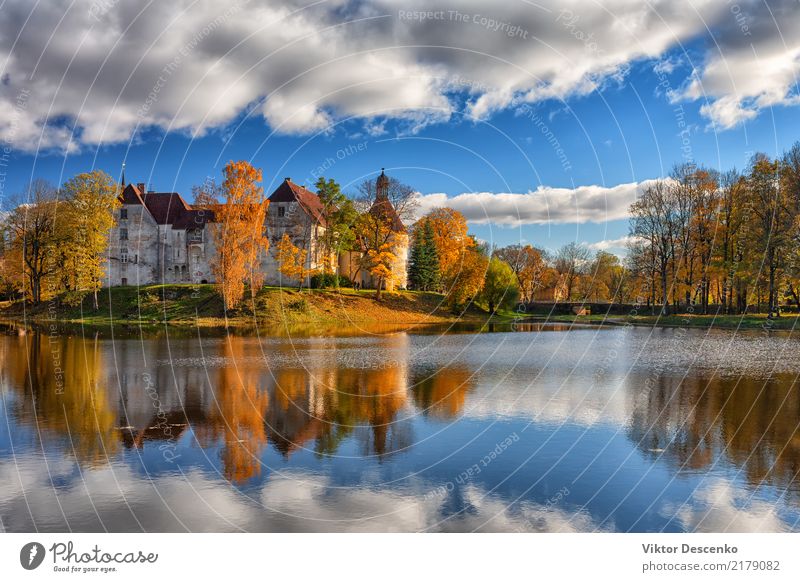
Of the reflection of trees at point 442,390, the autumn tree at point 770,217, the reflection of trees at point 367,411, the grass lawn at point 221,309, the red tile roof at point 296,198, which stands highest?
the red tile roof at point 296,198

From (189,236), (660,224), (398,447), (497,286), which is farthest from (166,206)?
(398,447)

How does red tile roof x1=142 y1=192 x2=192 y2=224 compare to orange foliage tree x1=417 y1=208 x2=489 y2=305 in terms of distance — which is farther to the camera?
red tile roof x1=142 y1=192 x2=192 y2=224

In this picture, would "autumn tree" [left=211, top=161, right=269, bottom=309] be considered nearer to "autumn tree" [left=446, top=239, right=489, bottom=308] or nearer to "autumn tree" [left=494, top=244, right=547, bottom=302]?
"autumn tree" [left=446, top=239, right=489, bottom=308]

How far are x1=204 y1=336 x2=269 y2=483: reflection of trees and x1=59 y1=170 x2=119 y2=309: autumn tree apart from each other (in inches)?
1726

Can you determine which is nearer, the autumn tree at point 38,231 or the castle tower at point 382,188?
the autumn tree at point 38,231

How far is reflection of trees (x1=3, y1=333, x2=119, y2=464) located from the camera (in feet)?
43.1

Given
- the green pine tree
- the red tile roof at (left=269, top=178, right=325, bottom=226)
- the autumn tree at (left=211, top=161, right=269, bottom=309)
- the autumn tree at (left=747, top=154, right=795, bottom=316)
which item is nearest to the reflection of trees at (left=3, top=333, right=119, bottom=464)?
the autumn tree at (left=211, top=161, right=269, bottom=309)

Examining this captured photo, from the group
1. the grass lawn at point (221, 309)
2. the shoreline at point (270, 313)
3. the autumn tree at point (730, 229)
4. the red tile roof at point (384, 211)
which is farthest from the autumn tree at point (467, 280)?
the autumn tree at point (730, 229)

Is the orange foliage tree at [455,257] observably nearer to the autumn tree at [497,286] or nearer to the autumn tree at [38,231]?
the autumn tree at [497,286]

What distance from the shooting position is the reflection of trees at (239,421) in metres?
11.3

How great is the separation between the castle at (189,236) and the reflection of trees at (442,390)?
47723mm

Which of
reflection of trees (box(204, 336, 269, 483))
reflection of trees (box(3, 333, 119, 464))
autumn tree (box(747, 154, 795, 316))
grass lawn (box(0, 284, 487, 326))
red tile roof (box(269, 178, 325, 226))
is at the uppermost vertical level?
red tile roof (box(269, 178, 325, 226))

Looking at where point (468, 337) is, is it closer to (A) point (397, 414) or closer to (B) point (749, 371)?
(B) point (749, 371)

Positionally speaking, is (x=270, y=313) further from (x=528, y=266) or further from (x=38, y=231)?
(x=528, y=266)
